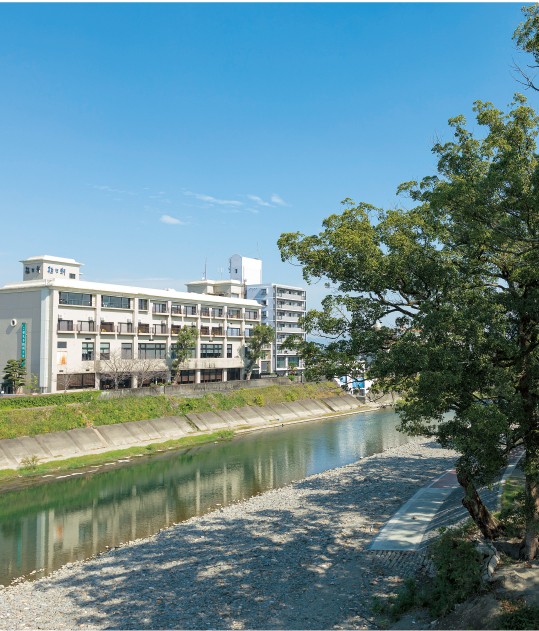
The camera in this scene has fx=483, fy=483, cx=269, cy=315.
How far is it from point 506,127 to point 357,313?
675 centimetres

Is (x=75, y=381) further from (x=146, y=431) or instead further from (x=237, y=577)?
(x=237, y=577)

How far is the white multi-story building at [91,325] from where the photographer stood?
48469 millimetres

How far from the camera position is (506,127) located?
41.9ft

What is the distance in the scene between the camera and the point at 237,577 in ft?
53.2

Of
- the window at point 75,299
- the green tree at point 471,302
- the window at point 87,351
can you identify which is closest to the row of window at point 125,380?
the window at point 87,351

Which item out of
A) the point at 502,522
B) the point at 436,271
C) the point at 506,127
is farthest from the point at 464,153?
the point at 502,522

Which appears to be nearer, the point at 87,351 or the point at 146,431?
the point at 146,431

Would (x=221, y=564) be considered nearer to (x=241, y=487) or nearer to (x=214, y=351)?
(x=241, y=487)

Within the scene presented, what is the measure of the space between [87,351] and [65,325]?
3670mm

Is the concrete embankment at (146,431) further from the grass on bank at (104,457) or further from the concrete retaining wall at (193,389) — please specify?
the concrete retaining wall at (193,389)

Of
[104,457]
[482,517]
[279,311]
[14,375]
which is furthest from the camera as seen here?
[279,311]

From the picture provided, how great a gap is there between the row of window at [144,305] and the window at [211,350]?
4.06m

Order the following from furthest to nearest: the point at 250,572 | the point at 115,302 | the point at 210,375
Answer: the point at 210,375
the point at 115,302
the point at 250,572

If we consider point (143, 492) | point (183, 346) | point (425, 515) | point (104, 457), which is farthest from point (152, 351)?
point (425, 515)
